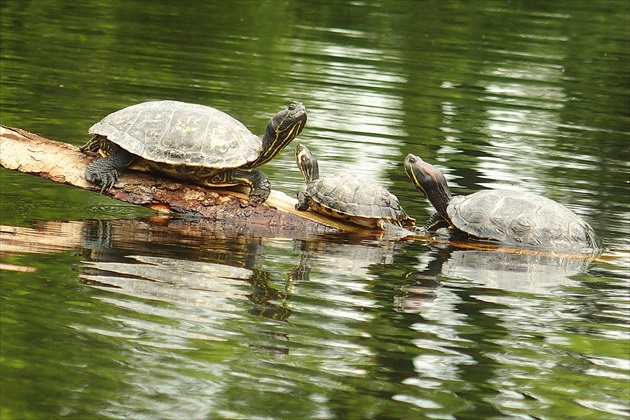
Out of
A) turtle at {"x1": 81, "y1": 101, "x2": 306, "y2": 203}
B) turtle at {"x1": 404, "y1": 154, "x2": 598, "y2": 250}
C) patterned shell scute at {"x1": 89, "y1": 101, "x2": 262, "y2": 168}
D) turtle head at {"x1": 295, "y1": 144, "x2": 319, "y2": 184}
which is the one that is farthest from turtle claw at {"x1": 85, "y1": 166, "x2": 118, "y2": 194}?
turtle at {"x1": 404, "y1": 154, "x2": 598, "y2": 250}

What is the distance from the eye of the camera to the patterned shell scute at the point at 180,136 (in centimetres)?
729

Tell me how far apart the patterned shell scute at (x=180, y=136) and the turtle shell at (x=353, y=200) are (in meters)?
0.55

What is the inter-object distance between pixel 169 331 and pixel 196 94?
27.8 ft

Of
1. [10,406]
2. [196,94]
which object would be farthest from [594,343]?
[196,94]

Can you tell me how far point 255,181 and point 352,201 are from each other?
0.71m

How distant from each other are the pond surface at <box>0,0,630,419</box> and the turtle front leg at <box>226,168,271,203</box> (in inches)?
8.8

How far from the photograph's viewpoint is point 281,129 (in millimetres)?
7508

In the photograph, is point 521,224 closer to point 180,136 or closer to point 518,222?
point 518,222

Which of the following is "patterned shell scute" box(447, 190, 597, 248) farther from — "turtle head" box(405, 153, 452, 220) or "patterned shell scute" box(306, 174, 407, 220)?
"patterned shell scute" box(306, 174, 407, 220)

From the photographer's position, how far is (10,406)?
4.08 meters

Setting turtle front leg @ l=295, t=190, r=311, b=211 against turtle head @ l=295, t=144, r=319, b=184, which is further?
turtle head @ l=295, t=144, r=319, b=184

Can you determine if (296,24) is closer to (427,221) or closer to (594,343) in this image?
(427,221)

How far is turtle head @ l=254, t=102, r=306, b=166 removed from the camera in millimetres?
7504

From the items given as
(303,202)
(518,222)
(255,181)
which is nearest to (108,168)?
(255,181)
